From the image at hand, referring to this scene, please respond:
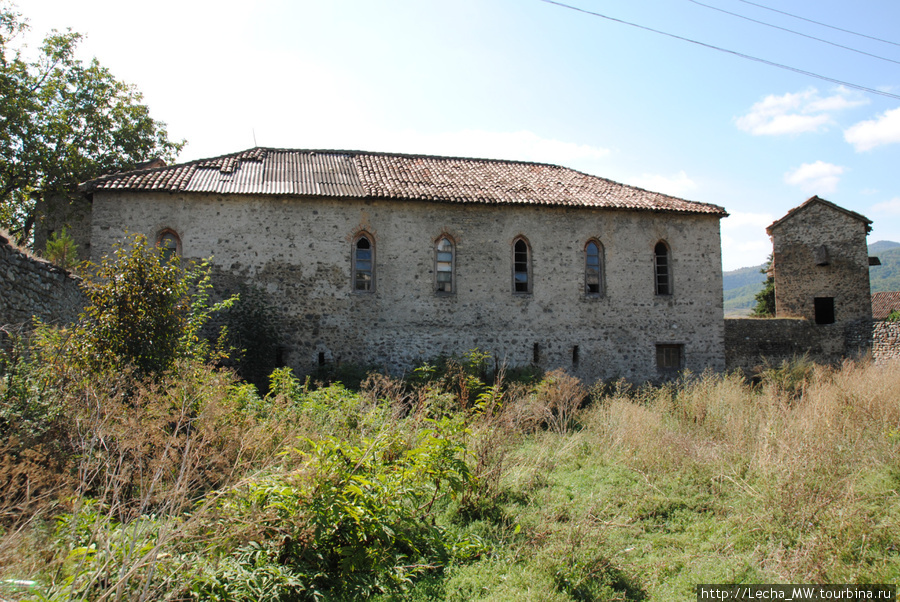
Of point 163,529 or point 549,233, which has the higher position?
point 549,233

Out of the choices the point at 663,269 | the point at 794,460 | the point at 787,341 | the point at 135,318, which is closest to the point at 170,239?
the point at 135,318

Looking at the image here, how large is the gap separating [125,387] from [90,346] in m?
1.03

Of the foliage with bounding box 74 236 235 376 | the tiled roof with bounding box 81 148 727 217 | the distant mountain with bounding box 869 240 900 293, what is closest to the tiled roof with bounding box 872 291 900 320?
the tiled roof with bounding box 81 148 727 217

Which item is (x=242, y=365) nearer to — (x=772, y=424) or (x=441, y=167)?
(x=441, y=167)

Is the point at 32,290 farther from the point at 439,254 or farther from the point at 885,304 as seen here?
the point at 885,304

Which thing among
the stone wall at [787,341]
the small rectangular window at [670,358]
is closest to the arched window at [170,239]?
the small rectangular window at [670,358]

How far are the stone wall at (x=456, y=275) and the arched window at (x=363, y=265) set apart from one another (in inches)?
7.4

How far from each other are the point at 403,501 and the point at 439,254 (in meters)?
10.9

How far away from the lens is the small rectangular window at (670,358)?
55.2 ft

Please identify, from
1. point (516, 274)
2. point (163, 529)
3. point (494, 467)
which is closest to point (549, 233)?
point (516, 274)

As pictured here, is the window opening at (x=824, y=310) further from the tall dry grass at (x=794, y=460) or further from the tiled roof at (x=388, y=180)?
the tall dry grass at (x=794, y=460)

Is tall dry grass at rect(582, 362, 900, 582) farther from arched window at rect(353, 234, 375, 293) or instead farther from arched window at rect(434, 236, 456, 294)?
arched window at rect(353, 234, 375, 293)

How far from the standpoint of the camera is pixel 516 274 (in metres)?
16.3

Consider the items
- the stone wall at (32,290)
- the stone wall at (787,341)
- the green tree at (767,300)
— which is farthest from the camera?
the green tree at (767,300)
